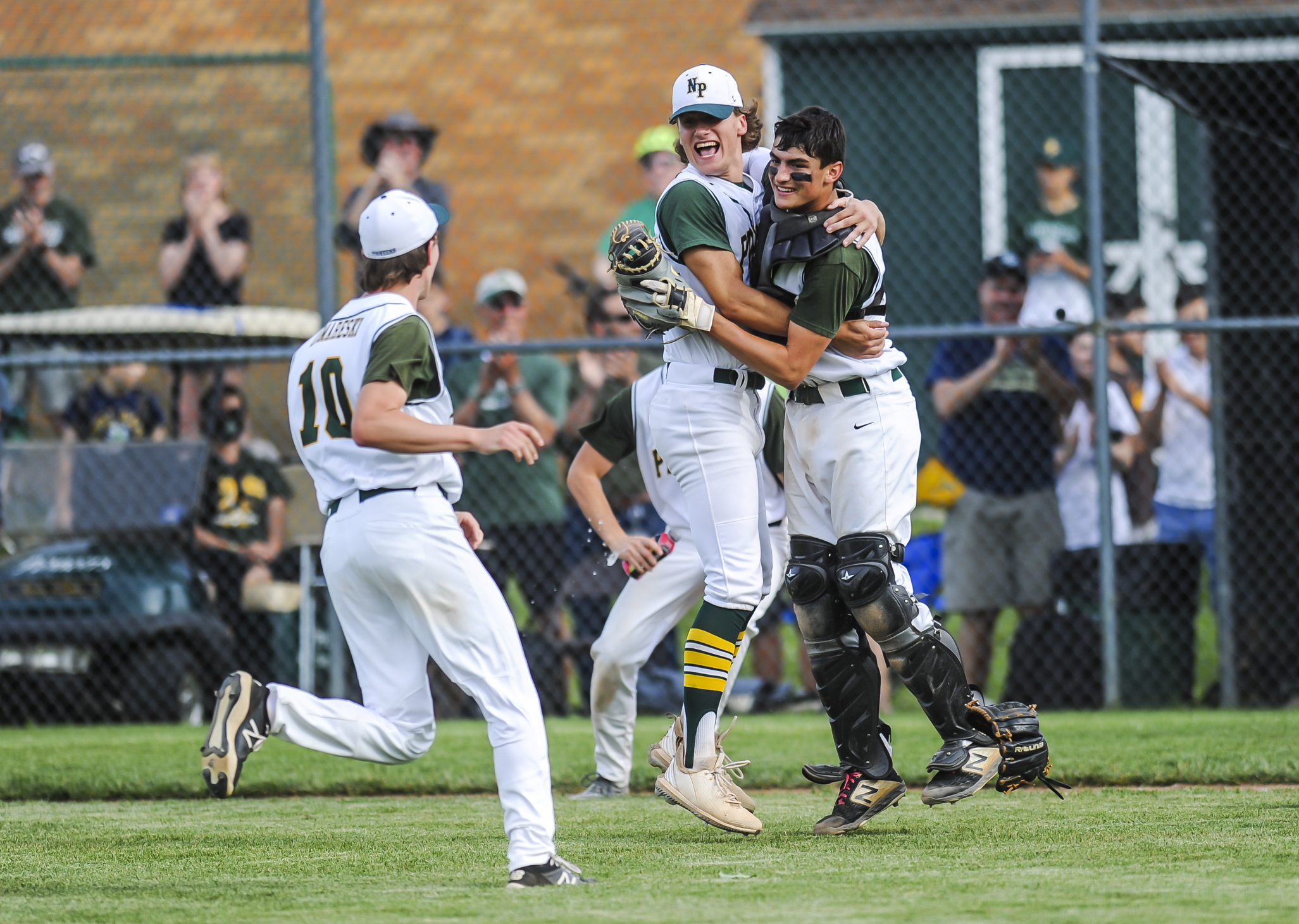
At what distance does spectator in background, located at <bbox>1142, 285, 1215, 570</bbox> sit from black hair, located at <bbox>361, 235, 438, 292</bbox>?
21.4ft

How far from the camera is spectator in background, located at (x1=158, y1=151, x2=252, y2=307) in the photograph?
10688 millimetres

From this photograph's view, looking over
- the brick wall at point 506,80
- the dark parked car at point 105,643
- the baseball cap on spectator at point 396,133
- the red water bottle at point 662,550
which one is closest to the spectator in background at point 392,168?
the baseball cap on spectator at point 396,133

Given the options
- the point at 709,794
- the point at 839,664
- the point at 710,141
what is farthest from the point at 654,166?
the point at 709,794

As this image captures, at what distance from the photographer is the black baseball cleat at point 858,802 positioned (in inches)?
217

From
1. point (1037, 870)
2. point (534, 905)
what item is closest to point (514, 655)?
point (534, 905)

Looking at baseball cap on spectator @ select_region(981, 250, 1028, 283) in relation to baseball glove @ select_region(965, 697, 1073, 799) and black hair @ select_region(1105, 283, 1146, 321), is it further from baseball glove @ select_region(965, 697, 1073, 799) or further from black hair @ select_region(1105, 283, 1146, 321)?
baseball glove @ select_region(965, 697, 1073, 799)

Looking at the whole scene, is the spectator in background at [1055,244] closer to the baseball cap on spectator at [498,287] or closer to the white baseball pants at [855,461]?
the baseball cap on spectator at [498,287]

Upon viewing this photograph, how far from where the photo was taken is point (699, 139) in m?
5.67

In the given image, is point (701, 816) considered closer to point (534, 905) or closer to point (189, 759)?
point (534, 905)

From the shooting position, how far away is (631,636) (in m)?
6.67

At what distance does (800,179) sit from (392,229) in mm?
1397

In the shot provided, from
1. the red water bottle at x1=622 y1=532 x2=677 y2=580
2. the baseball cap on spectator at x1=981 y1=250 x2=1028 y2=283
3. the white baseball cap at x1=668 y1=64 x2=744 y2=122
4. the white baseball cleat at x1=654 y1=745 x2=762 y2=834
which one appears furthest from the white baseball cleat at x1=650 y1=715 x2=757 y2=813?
the baseball cap on spectator at x1=981 y1=250 x2=1028 y2=283

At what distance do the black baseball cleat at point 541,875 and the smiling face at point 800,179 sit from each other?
88.0 inches

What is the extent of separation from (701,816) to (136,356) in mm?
5560
